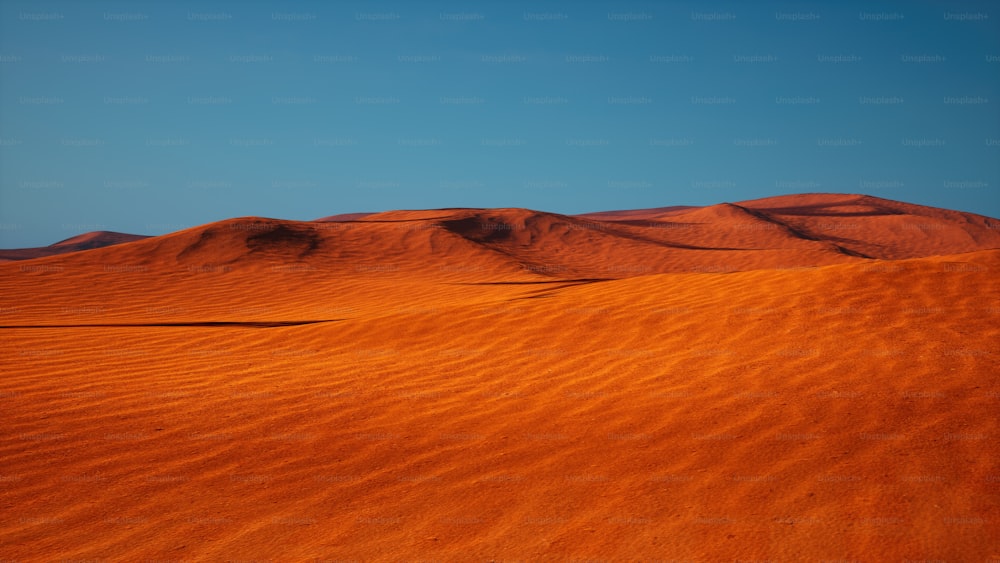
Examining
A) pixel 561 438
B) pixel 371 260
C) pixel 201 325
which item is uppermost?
pixel 371 260

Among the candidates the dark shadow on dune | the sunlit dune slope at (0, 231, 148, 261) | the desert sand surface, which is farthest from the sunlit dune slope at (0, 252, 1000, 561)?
the sunlit dune slope at (0, 231, 148, 261)

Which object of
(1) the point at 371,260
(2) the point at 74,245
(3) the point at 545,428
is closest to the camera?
(3) the point at 545,428

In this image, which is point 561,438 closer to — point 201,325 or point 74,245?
point 201,325

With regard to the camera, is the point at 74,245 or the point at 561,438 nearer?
the point at 561,438

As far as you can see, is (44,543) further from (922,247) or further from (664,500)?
(922,247)

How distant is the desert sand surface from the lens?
336 cm

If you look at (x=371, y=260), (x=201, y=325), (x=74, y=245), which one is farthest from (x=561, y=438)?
(x=74, y=245)

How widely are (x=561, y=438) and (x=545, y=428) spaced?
24 cm

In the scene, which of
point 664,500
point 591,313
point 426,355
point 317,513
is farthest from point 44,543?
point 591,313

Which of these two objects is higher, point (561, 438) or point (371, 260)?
point (371, 260)

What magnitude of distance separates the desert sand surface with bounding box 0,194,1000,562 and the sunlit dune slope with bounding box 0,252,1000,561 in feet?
0.07

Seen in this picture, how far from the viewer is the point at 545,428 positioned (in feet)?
16.1

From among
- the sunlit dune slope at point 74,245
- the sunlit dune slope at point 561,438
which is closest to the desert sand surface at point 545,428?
the sunlit dune slope at point 561,438

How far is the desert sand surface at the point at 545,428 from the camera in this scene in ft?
11.0
